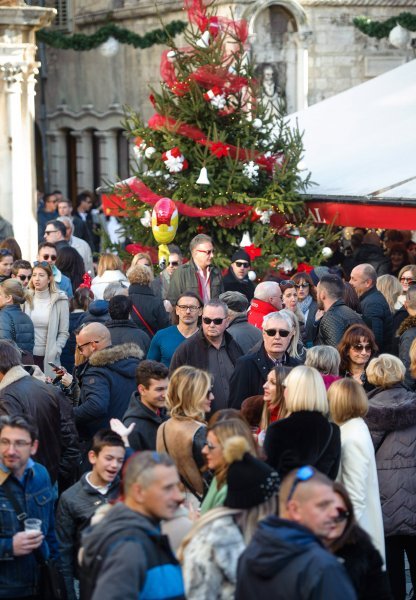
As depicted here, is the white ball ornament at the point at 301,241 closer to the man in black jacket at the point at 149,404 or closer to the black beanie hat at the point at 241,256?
the black beanie hat at the point at 241,256

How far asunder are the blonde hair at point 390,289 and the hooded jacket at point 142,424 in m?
5.01

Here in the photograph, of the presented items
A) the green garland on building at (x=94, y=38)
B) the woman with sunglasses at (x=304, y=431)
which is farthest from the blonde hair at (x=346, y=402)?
the green garland on building at (x=94, y=38)

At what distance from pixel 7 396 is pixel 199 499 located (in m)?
1.45

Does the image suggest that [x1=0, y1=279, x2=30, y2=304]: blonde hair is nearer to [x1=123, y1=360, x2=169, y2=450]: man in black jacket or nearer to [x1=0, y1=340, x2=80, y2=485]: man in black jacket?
[x1=0, y1=340, x2=80, y2=485]: man in black jacket

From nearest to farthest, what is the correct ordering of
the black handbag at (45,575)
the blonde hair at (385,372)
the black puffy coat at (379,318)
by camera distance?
the black handbag at (45,575) → the blonde hair at (385,372) → the black puffy coat at (379,318)

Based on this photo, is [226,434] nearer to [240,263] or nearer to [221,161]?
[240,263]

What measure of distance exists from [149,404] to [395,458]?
4.89 feet

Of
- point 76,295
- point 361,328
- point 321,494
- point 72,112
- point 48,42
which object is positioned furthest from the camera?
point 72,112

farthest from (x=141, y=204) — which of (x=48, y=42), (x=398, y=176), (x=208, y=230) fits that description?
(x=48, y=42)

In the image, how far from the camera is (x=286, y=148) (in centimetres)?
1585

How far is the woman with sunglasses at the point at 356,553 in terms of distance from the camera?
611 centimetres

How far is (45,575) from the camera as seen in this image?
7.13m

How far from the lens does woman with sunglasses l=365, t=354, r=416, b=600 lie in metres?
8.70

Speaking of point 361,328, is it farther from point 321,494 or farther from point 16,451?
point 321,494
